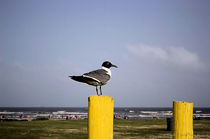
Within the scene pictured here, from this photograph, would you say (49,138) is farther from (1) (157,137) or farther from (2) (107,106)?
(2) (107,106)

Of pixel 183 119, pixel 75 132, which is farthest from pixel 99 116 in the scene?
pixel 75 132

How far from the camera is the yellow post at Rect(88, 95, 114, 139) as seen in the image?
3.04m

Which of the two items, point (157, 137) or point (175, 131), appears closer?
point (175, 131)

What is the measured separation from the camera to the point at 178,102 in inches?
152

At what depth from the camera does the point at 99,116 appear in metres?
3.04

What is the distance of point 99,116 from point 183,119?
1378mm

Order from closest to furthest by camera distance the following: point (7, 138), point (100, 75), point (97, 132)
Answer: point (97, 132), point (100, 75), point (7, 138)

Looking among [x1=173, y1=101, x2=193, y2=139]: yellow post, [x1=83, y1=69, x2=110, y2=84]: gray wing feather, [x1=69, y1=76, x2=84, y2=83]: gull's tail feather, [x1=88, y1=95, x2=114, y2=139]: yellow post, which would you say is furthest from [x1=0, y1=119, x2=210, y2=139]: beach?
[x1=88, y1=95, x2=114, y2=139]: yellow post

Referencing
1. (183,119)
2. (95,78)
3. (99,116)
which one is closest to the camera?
(99,116)

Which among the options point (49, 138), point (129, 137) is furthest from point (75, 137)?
point (129, 137)

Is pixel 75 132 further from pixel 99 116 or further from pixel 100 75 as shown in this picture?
pixel 99 116

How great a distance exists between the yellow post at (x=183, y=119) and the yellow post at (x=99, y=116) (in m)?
1.23

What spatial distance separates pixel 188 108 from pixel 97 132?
1.45m

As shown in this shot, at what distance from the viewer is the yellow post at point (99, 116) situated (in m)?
3.04
